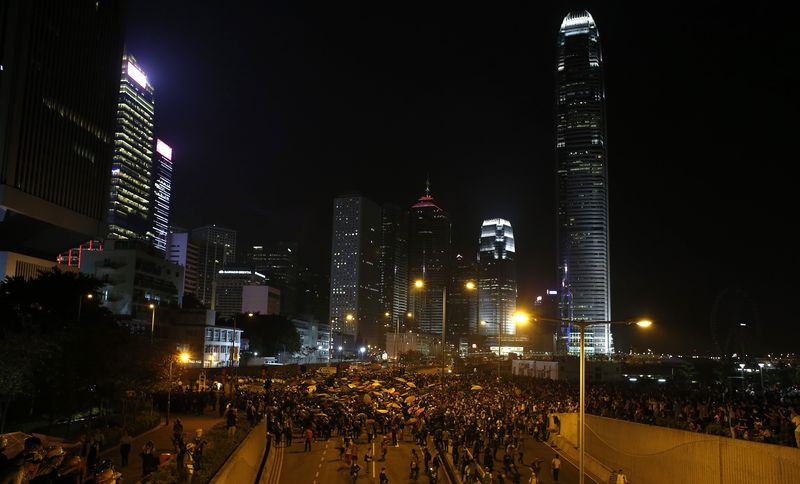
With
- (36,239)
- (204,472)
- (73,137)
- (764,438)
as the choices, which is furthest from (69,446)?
(73,137)

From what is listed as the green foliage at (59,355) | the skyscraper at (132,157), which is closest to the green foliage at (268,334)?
the skyscraper at (132,157)

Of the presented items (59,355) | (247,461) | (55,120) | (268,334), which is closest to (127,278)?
(55,120)

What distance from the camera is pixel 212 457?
19828mm

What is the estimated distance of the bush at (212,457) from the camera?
15.2 metres

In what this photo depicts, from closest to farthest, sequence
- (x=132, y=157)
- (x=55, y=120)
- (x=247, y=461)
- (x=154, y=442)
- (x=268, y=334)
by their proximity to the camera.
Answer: (x=247, y=461) → (x=154, y=442) → (x=55, y=120) → (x=268, y=334) → (x=132, y=157)

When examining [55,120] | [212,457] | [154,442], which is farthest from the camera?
[55,120]

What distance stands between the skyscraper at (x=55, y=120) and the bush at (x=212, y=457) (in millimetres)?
42041

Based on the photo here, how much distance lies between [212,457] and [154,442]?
9.00m

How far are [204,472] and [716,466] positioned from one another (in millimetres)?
15113

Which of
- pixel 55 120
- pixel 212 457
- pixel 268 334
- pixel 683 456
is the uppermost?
pixel 55 120

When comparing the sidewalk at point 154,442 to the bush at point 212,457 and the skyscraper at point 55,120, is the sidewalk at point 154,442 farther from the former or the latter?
the skyscraper at point 55,120

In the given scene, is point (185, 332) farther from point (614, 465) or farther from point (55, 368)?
point (614, 465)

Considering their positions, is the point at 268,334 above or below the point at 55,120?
below

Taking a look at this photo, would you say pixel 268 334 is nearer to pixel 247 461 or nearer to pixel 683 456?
pixel 247 461
